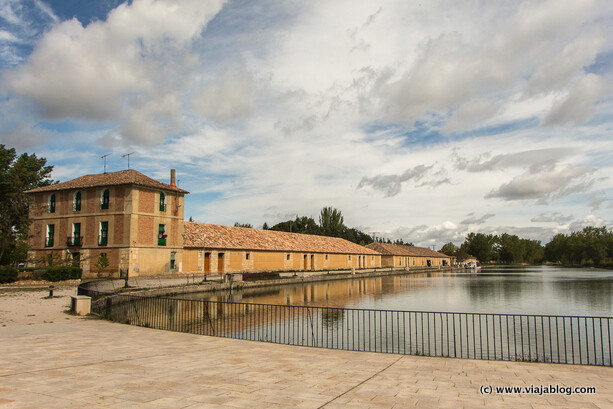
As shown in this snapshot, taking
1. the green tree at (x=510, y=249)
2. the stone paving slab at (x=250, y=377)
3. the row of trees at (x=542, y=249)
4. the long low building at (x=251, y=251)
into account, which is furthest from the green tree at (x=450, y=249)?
the stone paving slab at (x=250, y=377)

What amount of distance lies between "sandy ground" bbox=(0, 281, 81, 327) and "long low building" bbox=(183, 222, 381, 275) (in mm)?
12973

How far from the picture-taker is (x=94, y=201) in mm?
31688

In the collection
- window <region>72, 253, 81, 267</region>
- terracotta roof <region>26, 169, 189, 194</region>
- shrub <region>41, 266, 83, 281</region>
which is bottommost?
shrub <region>41, 266, 83, 281</region>

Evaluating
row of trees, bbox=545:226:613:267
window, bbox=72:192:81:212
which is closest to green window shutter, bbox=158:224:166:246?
window, bbox=72:192:81:212

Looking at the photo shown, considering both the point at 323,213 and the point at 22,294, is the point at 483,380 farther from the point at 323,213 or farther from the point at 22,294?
the point at 323,213

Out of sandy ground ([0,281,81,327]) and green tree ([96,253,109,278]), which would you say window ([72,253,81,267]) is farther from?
sandy ground ([0,281,81,327])

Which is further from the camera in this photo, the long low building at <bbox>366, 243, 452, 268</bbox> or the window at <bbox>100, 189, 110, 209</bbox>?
the long low building at <bbox>366, 243, 452, 268</bbox>

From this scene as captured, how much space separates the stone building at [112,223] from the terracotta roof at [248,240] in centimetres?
284

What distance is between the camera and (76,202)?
32469mm

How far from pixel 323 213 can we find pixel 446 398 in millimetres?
80121

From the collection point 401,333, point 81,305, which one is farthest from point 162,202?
point 401,333

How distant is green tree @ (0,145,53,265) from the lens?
28406 mm

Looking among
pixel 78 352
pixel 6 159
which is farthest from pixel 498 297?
pixel 6 159

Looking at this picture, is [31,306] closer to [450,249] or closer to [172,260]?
[172,260]
